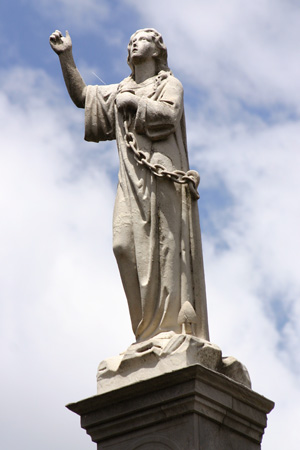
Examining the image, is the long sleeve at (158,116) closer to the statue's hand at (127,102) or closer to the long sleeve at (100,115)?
the statue's hand at (127,102)

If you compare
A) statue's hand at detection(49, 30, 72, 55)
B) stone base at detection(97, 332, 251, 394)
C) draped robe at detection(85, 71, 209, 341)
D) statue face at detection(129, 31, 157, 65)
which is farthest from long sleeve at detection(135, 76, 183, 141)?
stone base at detection(97, 332, 251, 394)

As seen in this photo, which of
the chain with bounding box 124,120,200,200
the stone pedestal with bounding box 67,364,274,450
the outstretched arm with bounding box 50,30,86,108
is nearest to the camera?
the stone pedestal with bounding box 67,364,274,450

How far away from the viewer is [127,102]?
11.9m

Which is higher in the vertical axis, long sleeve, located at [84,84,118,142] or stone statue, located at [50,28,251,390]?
long sleeve, located at [84,84,118,142]

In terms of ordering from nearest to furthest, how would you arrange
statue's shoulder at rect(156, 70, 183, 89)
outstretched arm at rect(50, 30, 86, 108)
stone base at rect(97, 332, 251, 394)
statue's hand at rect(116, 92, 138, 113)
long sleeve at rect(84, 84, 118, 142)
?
stone base at rect(97, 332, 251, 394) → statue's hand at rect(116, 92, 138, 113) → statue's shoulder at rect(156, 70, 183, 89) → long sleeve at rect(84, 84, 118, 142) → outstretched arm at rect(50, 30, 86, 108)

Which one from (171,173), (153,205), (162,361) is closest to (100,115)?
(171,173)

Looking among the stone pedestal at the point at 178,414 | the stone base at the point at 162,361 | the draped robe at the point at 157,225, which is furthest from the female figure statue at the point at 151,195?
the stone pedestal at the point at 178,414

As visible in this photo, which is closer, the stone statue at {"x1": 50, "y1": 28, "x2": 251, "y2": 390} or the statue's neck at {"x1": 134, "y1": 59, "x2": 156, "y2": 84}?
the stone statue at {"x1": 50, "y1": 28, "x2": 251, "y2": 390}

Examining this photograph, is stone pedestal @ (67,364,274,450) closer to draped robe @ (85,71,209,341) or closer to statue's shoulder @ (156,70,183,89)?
draped robe @ (85,71,209,341)

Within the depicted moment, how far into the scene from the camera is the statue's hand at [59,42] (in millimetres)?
12664

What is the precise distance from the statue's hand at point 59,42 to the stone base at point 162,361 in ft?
12.7

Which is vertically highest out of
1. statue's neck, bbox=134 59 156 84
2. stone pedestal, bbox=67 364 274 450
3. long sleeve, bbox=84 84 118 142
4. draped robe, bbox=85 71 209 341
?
statue's neck, bbox=134 59 156 84

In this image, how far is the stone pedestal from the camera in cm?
1028

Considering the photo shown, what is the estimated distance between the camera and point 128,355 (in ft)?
35.6
